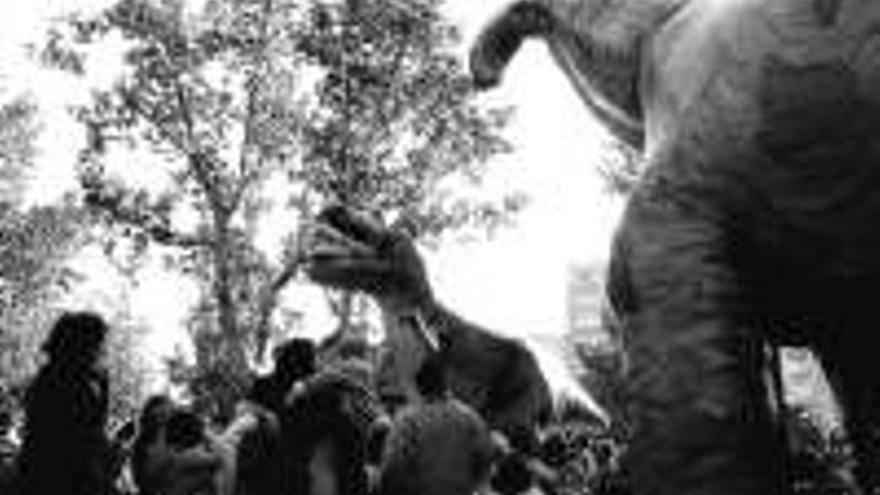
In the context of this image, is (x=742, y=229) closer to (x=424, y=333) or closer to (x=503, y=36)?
(x=503, y=36)

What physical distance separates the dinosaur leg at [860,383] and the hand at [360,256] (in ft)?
2.78

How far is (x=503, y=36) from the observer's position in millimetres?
2277

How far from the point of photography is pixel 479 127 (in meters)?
28.6

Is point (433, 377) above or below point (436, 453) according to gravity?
above

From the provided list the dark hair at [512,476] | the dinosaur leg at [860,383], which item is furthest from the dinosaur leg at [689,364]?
the dark hair at [512,476]

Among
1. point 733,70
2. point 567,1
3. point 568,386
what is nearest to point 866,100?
point 733,70

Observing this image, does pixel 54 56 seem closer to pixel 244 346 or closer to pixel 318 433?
pixel 244 346

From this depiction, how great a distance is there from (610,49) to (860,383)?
56 cm

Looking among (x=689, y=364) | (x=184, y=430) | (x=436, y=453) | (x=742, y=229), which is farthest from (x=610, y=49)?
(x=184, y=430)

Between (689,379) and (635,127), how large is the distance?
46 cm

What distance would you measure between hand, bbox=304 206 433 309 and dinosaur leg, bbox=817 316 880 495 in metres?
0.85

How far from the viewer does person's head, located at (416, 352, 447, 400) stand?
2.96 meters

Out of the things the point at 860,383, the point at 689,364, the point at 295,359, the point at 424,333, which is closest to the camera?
the point at 689,364

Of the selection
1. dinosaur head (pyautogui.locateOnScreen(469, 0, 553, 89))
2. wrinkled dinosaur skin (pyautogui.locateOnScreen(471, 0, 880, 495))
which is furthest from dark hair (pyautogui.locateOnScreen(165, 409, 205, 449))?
wrinkled dinosaur skin (pyautogui.locateOnScreen(471, 0, 880, 495))
